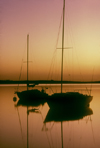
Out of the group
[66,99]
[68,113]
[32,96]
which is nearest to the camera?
[66,99]

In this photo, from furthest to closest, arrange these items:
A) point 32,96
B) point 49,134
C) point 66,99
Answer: point 32,96 → point 66,99 → point 49,134

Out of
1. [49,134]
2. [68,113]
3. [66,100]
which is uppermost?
[66,100]

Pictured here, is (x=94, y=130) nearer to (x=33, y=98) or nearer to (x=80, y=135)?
(x=80, y=135)

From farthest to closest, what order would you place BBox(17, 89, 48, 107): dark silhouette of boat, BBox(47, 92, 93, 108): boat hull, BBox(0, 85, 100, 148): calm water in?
BBox(17, 89, 48, 107): dark silhouette of boat, BBox(47, 92, 93, 108): boat hull, BBox(0, 85, 100, 148): calm water

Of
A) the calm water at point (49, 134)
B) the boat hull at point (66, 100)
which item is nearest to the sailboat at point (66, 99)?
the boat hull at point (66, 100)

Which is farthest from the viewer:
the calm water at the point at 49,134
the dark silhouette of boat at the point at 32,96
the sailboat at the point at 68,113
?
the dark silhouette of boat at the point at 32,96

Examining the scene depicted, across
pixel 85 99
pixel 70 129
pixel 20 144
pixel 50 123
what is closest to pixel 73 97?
pixel 85 99

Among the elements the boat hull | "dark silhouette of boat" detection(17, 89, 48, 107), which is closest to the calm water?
the boat hull

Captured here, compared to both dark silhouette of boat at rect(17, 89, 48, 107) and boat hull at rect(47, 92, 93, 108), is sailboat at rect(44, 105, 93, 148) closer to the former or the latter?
boat hull at rect(47, 92, 93, 108)

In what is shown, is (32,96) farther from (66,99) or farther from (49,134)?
(49,134)

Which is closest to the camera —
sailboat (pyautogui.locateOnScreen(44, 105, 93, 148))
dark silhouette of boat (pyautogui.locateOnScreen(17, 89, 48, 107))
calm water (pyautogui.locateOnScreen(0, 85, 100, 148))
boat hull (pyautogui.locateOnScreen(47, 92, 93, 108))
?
calm water (pyautogui.locateOnScreen(0, 85, 100, 148))

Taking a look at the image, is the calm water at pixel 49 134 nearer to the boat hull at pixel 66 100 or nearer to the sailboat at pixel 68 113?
the sailboat at pixel 68 113

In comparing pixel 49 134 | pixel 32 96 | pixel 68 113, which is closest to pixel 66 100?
→ pixel 68 113

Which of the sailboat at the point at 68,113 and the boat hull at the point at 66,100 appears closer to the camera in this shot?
the sailboat at the point at 68,113
